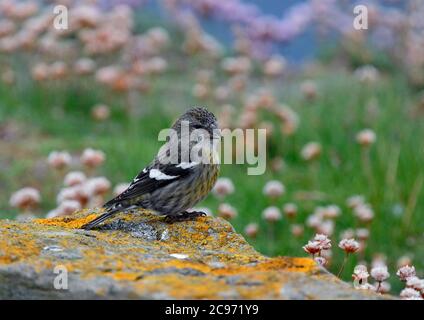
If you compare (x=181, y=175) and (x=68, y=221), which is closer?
(x=68, y=221)

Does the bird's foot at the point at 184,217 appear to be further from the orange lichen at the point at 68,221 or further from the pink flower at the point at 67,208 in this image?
the pink flower at the point at 67,208

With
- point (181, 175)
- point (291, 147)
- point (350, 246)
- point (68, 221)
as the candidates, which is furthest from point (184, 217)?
point (291, 147)

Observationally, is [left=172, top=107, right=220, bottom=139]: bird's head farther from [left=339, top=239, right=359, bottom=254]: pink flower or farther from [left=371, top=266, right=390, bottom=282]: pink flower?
[left=371, top=266, right=390, bottom=282]: pink flower

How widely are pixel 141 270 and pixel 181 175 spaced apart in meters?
1.67

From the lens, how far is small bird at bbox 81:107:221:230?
4395 mm

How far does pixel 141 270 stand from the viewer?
2.93 metres

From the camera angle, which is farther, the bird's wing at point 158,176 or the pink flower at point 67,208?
the pink flower at point 67,208

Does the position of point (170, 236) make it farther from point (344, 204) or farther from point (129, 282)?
point (344, 204)

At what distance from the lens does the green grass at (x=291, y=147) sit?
275 inches

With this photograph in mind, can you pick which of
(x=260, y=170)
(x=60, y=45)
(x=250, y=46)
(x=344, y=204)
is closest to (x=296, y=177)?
(x=260, y=170)

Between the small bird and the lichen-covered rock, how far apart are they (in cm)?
67

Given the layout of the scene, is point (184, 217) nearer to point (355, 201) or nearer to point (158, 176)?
point (158, 176)

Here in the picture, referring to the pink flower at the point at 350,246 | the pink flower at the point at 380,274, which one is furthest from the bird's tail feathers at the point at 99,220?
the pink flower at the point at 380,274
